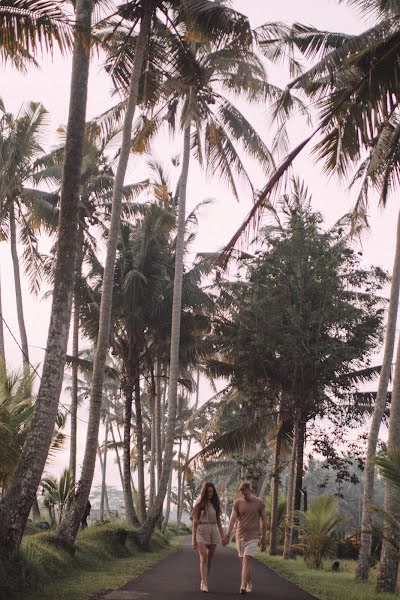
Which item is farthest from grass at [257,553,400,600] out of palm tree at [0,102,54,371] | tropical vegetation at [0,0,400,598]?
palm tree at [0,102,54,371]

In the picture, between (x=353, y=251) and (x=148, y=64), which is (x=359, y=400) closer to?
(x=353, y=251)

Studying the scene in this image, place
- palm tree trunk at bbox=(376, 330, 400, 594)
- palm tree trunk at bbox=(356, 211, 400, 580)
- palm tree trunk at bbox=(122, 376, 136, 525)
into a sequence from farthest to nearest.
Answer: palm tree trunk at bbox=(122, 376, 136, 525) < palm tree trunk at bbox=(356, 211, 400, 580) < palm tree trunk at bbox=(376, 330, 400, 594)

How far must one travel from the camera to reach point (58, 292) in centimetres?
1098

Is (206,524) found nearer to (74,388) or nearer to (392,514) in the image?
(392,514)

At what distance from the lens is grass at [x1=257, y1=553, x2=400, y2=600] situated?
11075 mm

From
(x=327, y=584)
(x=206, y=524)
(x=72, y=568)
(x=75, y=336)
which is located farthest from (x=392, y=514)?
(x=75, y=336)

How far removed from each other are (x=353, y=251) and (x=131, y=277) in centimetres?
725

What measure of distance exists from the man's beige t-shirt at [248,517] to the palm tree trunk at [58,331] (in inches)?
108

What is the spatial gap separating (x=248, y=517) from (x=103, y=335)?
580 cm

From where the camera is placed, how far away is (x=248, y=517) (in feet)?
34.6

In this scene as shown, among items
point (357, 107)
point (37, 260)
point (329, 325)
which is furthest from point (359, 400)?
point (357, 107)

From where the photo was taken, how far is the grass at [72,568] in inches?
350

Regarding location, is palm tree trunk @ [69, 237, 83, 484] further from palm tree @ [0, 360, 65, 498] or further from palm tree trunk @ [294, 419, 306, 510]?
palm tree @ [0, 360, 65, 498]

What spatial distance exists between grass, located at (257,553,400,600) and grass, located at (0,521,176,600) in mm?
2788
